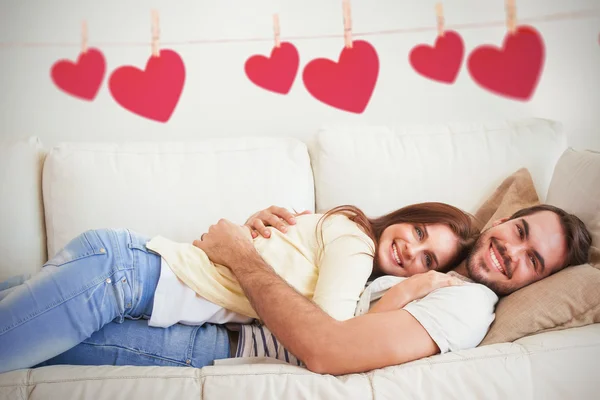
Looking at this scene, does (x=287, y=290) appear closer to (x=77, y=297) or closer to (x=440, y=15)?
(x=77, y=297)

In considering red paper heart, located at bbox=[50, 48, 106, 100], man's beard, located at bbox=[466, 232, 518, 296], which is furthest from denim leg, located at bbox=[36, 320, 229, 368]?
red paper heart, located at bbox=[50, 48, 106, 100]

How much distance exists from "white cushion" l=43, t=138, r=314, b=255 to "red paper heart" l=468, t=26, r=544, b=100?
81cm

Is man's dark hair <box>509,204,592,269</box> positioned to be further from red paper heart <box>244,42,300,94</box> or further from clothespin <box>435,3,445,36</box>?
red paper heart <box>244,42,300,94</box>

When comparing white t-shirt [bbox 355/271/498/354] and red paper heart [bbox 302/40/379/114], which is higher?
red paper heart [bbox 302/40/379/114]

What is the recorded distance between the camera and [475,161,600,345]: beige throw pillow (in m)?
1.24

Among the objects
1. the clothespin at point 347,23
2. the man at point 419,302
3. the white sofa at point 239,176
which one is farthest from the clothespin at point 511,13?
the man at point 419,302

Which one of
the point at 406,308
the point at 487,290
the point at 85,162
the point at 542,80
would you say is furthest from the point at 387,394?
the point at 542,80

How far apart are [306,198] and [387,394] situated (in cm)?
93

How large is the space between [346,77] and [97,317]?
1.28m

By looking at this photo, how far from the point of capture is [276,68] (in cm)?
211

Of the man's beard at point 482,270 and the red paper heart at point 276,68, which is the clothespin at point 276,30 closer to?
the red paper heart at point 276,68

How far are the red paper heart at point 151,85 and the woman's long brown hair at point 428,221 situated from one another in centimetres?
86

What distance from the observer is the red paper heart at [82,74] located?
205cm

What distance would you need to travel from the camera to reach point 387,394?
3.45 ft
